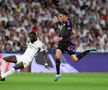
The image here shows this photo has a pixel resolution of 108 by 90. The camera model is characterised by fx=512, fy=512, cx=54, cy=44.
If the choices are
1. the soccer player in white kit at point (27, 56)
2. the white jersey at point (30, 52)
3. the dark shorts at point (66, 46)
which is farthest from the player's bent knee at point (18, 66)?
the dark shorts at point (66, 46)

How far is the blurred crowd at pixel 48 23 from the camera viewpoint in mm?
26578

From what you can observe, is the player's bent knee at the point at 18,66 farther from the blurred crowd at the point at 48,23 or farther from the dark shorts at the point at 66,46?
the blurred crowd at the point at 48,23

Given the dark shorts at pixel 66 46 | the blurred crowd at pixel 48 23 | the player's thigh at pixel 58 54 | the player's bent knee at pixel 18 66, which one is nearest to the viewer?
the player's bent knee at pixel 18 66

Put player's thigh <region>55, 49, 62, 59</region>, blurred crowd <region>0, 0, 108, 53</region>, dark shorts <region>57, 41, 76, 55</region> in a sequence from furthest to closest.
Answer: blurred crowd <region>0, 0, 108, 53</region> < dark shorts <region>57, 41, 76, 55</region> < player's thigh <region>55, 49, 62, 59</region>

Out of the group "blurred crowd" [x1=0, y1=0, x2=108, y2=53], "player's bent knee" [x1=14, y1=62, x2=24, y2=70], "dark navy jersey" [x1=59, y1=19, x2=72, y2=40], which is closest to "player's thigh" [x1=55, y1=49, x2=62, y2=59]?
"dark navy jersey" [x1=59, y1=19, x2=72, y2=40]

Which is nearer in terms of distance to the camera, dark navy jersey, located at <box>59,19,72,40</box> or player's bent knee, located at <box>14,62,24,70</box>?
player's bent knee, located at <box>14,62,24,70</box>

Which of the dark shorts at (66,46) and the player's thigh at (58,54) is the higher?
the dark shorts at (66,46)

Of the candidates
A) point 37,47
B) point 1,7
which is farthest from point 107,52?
point 37,47

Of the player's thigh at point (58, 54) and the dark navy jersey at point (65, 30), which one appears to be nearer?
the player's thigh at point (58, 54)

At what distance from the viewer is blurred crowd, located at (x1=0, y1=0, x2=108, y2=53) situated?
26578 mm

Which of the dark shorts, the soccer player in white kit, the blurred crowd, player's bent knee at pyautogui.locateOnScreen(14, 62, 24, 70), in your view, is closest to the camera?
player's bent knee at pyautogui.locateOnScreen(14, 62, 24, 70)

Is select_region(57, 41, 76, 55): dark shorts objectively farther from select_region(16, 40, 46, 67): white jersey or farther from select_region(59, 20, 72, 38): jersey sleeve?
select_region(16, 40, 46, 67): white jersey

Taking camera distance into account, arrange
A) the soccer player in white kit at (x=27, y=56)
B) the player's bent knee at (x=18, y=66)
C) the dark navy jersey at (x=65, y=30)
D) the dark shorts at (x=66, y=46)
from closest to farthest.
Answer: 1. the player's bent knee at (x=18, y=66)
2. the soccer player in white kit at (x=27, y=56)
3. the dark navy jersey at (x=65, y=30)
4. the dark shorts at (x=66, y=46)

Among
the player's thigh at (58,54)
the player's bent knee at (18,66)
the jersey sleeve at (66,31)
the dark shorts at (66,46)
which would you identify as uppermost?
the jersey sleeve at (66,31)
